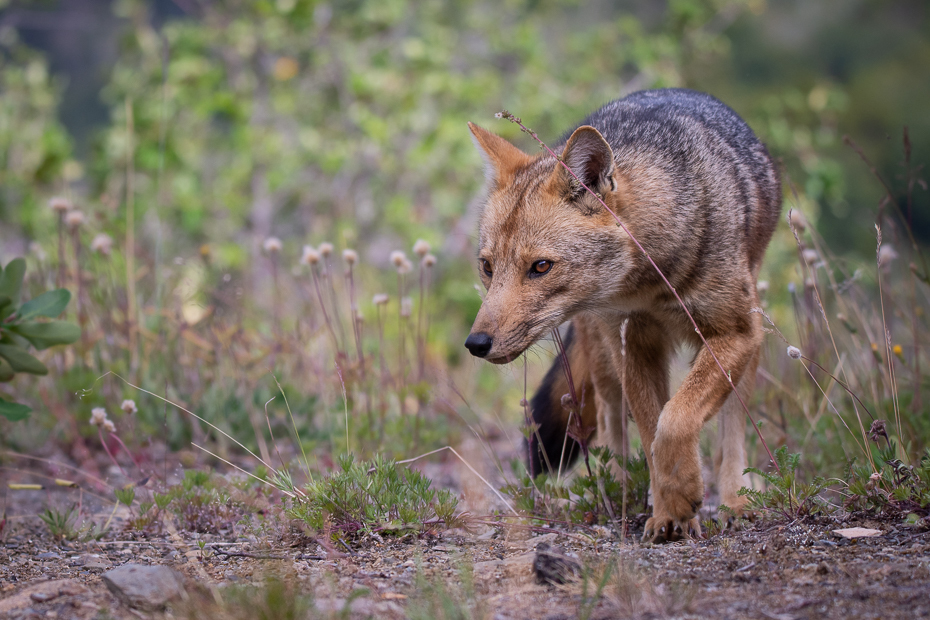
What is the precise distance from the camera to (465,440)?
5.07 metres

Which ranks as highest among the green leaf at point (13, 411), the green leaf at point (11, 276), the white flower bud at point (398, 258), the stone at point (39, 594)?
the white flower bud at point (398, 258)

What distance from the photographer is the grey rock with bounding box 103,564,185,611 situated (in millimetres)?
2213

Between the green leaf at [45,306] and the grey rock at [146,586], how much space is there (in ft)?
5.12

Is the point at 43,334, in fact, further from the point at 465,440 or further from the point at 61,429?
the point at 465,440

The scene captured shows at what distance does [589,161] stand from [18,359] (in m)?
2.56

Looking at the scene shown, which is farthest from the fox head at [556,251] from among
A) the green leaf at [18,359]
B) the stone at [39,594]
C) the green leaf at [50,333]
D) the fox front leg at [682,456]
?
the green leaf at [18,359]

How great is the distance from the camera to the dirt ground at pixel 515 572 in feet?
6.90

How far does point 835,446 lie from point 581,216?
1.72 m

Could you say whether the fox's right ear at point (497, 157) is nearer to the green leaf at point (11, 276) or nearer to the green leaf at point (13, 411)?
the green leaf at point (11, 276)

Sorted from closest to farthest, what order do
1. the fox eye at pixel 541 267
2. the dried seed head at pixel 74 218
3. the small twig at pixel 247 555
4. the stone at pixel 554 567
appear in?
the stone at pixel 554 567 < the small twig at pixel 247 555 < the fox eye at pixel 541 267 < the dried seed head at pixel 74 218

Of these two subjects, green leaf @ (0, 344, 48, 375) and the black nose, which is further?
green leaf @ (0, 344, 48, 375)

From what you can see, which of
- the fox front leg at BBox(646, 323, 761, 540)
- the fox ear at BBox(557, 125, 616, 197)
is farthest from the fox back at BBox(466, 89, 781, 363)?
the fox front leg at BBox(646, 323, 761, 540)

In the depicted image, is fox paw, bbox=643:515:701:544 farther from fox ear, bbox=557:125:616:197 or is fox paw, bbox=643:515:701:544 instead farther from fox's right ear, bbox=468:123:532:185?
fox's right ear, bbox=468:123:532:185

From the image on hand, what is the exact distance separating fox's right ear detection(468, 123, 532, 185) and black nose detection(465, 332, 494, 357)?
0.97 meters
